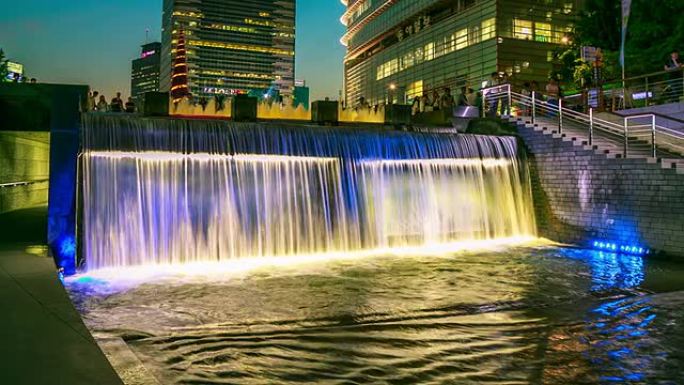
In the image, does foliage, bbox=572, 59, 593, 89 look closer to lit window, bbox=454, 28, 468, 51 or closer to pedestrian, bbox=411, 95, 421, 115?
pedestrian, bbox=411, 95, 421, 115

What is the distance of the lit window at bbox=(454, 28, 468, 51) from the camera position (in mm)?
50931

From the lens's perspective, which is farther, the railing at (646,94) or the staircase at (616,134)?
the railing at (646,94)

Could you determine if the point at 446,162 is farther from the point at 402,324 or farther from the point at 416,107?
the point at 402,324

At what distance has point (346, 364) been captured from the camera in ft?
17.7

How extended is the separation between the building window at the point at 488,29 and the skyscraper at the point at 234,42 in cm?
11039

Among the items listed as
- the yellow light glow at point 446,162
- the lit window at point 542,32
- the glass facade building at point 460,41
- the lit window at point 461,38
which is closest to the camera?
the yellow light glow at point 446,162

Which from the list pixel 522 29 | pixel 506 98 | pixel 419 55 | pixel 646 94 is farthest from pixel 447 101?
pixel 419 55

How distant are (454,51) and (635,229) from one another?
4148cm

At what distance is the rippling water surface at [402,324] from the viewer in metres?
5.22

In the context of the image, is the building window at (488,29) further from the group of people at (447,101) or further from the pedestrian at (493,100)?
the pedestrian at (493,100)

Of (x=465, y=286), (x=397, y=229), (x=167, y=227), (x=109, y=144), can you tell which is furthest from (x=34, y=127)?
(x=465, y=286)

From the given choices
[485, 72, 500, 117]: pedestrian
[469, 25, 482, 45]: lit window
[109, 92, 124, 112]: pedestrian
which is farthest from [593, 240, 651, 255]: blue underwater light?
[469, 25, 482, 45]: lit window

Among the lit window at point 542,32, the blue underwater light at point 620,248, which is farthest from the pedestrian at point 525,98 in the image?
the lit window at point 542,32

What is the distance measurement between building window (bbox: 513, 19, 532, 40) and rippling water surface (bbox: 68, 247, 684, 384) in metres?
40.8
